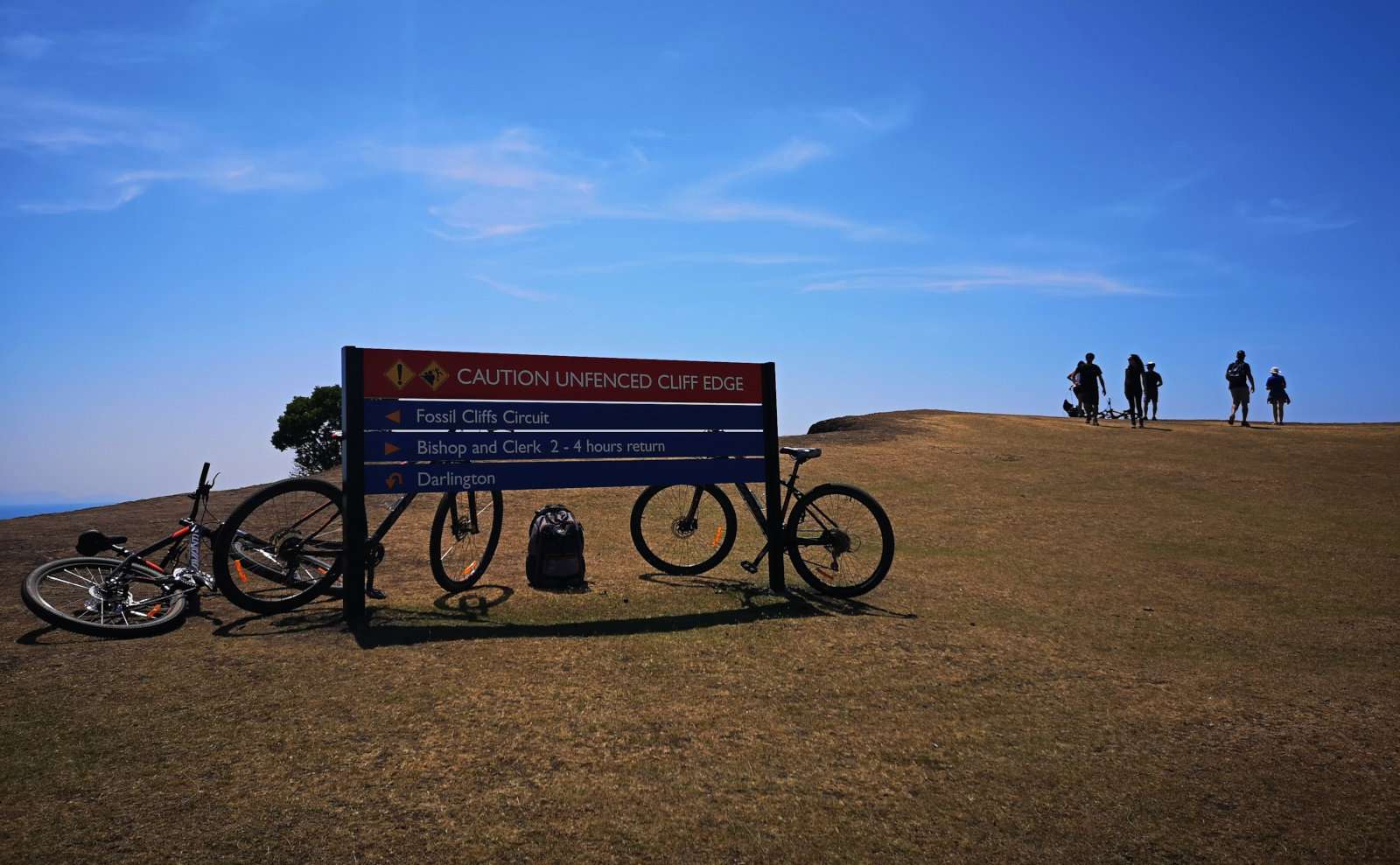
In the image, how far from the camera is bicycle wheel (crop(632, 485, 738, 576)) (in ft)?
29.0

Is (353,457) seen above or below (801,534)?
above

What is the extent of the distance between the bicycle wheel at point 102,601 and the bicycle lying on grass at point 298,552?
1.45 feet

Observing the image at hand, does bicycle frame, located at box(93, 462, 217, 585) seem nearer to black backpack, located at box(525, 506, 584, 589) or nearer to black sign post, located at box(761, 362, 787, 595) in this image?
black backpack, located at box(525, 506, 584, 589)

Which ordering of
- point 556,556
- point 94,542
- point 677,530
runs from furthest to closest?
1. point 677,530
2. point 556,556
3. point 94,542

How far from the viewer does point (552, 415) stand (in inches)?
305

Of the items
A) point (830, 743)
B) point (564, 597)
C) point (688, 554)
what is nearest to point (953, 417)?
point (688, 554)

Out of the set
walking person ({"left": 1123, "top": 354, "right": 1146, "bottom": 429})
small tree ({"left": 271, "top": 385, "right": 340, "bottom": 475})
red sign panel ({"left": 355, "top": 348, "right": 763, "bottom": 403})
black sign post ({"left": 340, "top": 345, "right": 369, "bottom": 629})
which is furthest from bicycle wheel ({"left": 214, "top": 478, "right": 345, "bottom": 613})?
small tree ({"left": 271, "top": 385, "right": 340, "bottom": 475})

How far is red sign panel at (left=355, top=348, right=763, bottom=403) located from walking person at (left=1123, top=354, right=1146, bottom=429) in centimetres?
1982

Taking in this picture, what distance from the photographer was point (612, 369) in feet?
26.4

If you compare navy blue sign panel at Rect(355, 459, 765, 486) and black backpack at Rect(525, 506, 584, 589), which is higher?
navy blue sign panel at Rect(355, 459, 765, 486)

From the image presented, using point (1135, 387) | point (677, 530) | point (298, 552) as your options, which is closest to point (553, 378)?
point (677, 530)

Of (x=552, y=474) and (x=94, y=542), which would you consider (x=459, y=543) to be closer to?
(x=552, y=474)

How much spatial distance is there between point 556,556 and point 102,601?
136 inches

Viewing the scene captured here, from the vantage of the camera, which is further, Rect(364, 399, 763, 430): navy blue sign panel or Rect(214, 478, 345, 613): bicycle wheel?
Rect(364, 399, 763, 430): navy blue sign panel
